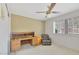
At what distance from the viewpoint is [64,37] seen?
8.44 feet

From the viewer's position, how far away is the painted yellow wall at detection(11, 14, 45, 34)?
2564 millimetres

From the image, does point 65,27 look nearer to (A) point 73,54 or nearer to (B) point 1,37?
(A) point 73,54

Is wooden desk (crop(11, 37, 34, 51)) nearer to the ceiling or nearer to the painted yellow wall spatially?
the painted yellow wall

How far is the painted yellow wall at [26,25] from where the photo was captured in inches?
101

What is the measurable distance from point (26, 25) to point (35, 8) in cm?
32

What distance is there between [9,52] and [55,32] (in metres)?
0.81

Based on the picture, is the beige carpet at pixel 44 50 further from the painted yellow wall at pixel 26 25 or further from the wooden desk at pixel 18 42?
the painted yellow wall at pixel 26 25

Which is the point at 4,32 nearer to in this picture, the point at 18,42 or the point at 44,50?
the point at 18,42

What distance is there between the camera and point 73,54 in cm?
245

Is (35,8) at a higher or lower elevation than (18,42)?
higher

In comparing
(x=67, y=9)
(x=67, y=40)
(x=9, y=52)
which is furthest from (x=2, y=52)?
(x=67, y=9)

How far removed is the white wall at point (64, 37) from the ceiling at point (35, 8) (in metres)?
0.07

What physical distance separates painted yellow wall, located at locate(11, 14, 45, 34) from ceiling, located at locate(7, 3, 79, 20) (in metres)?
0.07

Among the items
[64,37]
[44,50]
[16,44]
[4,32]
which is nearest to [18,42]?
[16,44]
